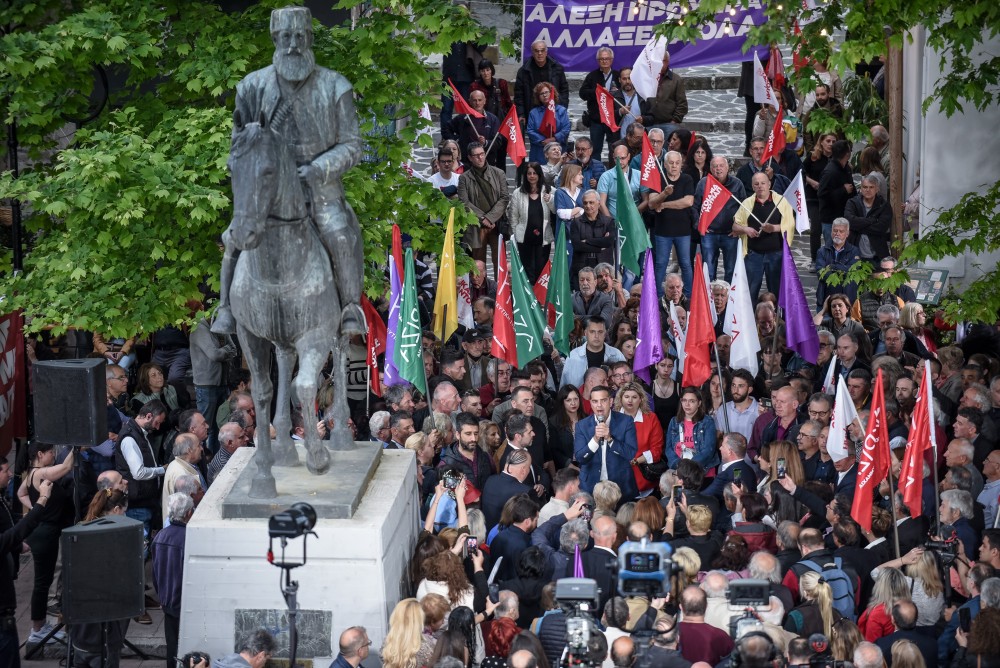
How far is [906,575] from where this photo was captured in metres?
13.4

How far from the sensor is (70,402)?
13578 millimetres

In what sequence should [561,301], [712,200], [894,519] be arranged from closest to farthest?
[894,519] < [561,301] < [712,200]

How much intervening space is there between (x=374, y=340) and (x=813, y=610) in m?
7.02

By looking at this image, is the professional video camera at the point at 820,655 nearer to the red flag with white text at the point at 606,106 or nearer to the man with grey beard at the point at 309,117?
the man with grey beard at the point at 309,117

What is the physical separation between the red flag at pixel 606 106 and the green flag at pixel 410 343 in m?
8.88

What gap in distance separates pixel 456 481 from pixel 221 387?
17.0ft

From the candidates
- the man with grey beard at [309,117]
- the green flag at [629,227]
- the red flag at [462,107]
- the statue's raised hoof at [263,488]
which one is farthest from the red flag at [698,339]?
the red flag at [462,107]

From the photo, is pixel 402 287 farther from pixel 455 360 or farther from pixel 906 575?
pixel 906 575

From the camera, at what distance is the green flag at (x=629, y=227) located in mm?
20938

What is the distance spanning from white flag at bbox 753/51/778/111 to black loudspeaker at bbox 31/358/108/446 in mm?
14197

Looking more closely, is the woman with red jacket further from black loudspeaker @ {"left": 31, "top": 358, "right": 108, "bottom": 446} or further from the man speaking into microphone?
black loudspeaker @ {"left": 31, "top": 358, "right": 108, "bottom": 446}

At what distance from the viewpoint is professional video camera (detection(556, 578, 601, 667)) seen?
445 inches

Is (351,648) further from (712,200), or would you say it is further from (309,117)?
(712,200)

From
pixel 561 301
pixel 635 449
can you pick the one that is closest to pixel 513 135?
pixel 561 301
